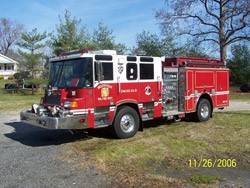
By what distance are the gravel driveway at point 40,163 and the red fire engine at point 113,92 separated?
0.66 meters

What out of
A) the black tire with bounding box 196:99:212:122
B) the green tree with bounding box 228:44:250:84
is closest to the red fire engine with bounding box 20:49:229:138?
the black tire with bounding box 196:99:212:122

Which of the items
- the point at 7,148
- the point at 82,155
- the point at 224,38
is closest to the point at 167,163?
the point at 82,155

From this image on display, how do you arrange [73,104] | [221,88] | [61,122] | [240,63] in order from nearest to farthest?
1. [61,122]
2. [73,104]
3. [221,88]
4. [240,63]

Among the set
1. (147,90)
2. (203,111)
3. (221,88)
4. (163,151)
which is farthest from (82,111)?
(221,88)

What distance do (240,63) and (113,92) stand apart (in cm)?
2843

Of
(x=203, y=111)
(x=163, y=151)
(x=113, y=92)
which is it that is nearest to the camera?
(x=163, y=151)

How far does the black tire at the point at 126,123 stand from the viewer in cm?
898

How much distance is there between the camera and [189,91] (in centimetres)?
1141

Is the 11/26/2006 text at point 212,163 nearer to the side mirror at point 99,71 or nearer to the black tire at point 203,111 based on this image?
the side mirror at point 99,71

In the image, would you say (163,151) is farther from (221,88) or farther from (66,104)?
(221,88)

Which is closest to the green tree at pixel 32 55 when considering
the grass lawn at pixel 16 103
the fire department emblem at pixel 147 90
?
the grass lawn at pixel 16 103

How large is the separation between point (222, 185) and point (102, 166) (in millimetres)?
2341

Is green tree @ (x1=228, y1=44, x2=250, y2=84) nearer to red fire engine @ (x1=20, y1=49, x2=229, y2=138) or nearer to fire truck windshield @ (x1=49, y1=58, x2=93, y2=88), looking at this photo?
red fire engine @ (x1=20, y1=49, x2=229, y2=138)

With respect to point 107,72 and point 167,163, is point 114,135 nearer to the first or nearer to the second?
point 107,72
